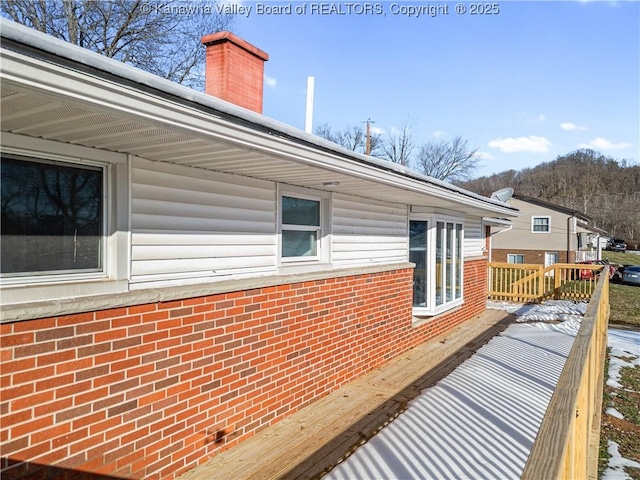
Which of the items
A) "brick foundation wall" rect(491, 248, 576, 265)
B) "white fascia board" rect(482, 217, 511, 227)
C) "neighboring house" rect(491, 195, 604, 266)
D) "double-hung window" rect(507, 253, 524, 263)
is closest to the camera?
"white fascia board" rect(482, 217, 511, 227)

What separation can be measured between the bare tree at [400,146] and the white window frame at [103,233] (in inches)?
1403

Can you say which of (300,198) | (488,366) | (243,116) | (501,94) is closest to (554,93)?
(501,94)

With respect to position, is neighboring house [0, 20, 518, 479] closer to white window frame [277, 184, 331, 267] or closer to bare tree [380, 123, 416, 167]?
white window frame [277, 184, 331, 267]

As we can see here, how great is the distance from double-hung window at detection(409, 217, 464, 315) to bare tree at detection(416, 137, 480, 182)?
98.2 ft

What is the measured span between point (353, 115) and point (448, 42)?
26.1m

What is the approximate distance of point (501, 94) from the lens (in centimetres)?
1180

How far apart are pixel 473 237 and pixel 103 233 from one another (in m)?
9.28

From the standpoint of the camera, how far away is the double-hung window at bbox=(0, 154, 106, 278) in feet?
8.51

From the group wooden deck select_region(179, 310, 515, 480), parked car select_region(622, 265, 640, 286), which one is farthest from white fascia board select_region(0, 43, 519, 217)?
parked car select_region(622, 265, 640, 286)

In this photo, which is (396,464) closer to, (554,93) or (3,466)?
(3,466)

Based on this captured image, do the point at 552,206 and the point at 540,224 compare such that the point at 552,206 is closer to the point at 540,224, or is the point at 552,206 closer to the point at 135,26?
the point at 540,224

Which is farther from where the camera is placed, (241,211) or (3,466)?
(241,211)

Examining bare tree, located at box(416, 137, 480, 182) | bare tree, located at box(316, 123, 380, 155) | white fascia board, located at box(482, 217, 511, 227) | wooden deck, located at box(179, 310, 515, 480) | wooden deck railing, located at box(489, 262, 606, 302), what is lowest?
wooden deck, located at box(179, 310, 515, 480)

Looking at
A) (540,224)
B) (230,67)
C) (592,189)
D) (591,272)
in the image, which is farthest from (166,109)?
(592,189)
